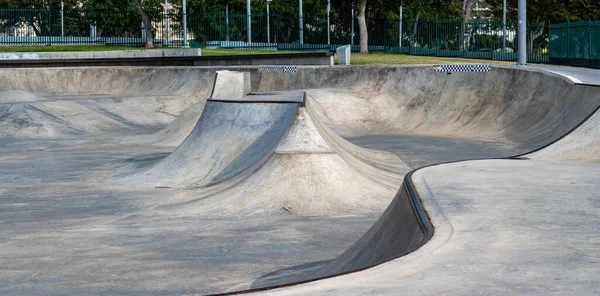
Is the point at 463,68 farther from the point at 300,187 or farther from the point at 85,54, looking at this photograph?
the point at 85,54

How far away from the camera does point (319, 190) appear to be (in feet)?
45.7

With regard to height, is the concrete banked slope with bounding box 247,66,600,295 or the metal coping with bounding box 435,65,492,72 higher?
the metal coping with bounding box 435,65,492,72

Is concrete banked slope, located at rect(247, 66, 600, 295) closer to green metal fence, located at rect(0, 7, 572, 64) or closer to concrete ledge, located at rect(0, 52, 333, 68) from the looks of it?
concrete ledge, located at rect(0, 52, 333, 68)

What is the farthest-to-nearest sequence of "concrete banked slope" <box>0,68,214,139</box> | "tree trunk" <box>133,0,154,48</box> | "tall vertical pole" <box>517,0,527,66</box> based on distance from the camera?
"tree trunk" <box>133,0,154,48</box> → "concrete banked slope" <box>0,68,214,139</box> → "tall vertical pole" <box>517,0,527,66</box>

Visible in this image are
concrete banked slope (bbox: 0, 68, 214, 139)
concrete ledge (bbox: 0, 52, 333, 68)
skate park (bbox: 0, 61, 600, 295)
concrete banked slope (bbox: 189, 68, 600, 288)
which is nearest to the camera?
skate park (bbox: 0, 61, 600, 295)

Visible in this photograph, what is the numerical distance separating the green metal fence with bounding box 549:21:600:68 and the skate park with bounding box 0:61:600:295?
4.28 m

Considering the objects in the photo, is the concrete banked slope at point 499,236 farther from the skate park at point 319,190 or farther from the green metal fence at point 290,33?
the green metal fence at point 290,33

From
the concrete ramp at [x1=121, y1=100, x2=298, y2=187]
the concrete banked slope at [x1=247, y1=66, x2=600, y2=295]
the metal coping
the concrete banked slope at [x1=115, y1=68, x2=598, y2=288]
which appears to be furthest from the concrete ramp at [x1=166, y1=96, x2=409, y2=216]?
the metal coping

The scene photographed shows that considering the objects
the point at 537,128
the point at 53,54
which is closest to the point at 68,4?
the point at 53,54

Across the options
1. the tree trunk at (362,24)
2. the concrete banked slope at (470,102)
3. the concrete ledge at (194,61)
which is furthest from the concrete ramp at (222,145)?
the tree trunk at (362,24)

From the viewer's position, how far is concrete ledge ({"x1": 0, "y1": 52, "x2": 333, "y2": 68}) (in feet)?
115

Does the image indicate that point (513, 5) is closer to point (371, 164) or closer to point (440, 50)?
point (440, 50)

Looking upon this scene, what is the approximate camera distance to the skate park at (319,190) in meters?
6.23

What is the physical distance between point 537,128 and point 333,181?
9.32 meters
